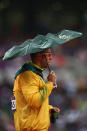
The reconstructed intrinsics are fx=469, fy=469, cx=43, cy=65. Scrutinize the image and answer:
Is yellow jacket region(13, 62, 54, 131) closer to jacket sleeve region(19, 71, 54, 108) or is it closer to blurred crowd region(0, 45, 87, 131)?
jacket sleeve region(19, 71, 54, 108)

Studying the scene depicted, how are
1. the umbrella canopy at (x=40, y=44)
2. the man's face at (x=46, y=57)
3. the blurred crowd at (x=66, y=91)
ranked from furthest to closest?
the blurred crowd at (x=66, y=91) → the man's face at (x=46, y=57) → the umbrella canopy at (x=40, y=44)

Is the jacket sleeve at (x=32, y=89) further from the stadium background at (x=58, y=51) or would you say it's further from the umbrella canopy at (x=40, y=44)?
the stadium background at (x=58, y=51)

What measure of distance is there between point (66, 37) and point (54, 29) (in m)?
4.27

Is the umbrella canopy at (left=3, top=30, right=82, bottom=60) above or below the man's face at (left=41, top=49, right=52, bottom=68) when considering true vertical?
above

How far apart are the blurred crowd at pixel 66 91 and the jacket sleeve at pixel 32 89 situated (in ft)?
12.6

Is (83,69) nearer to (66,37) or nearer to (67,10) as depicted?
(67,10)

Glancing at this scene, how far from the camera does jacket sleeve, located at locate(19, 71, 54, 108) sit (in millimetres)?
4285

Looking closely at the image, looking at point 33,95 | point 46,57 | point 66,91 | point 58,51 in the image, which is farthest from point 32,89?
point 58,51

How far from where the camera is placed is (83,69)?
337 inches

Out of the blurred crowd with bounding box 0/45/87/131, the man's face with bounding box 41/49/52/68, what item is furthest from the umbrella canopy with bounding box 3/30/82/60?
the blurred crowd with bounding box 0/45/87/131

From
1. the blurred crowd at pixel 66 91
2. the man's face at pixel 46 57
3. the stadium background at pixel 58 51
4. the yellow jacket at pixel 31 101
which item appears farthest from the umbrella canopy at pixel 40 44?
the blurred crowd at pixel 66 91

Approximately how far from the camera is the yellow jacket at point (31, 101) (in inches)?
170

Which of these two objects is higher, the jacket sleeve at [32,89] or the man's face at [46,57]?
the man's face at [46,57]

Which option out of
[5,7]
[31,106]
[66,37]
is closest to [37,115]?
[31,106]
